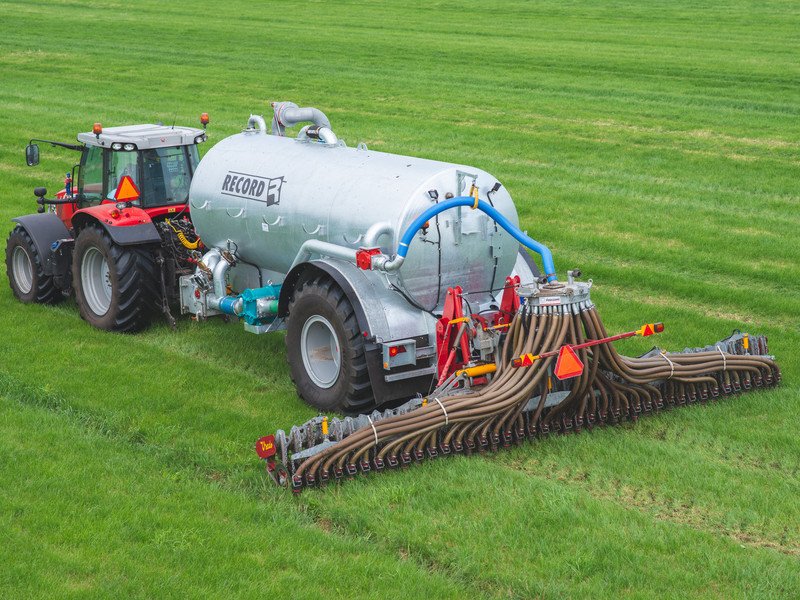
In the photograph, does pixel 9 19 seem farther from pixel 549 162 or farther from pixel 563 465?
pixel 563 465

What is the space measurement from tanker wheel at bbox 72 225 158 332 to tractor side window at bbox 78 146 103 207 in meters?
0.71

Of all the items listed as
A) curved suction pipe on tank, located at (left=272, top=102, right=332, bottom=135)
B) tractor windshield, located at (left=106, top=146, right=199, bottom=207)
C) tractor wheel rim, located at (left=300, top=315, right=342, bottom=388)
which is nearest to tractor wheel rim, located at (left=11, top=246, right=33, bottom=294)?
tractor windshield, located at (left=106, top=146, right=199, bottom=207)

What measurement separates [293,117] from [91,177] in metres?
2.63

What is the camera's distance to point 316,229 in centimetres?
1013

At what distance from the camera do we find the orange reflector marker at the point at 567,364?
28.6 feet

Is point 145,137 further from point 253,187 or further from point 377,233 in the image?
point 377,233

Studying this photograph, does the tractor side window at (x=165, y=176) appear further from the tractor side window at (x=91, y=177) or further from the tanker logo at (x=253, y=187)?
the tanker logo at (x=253, y=187)

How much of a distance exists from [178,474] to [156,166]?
16.4 ft

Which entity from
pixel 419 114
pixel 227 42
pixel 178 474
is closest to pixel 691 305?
pixel 178 474

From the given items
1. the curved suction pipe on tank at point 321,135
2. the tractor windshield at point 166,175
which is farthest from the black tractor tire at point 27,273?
the curved suction pipe on tank at point 321,135

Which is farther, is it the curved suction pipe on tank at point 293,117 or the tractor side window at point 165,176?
the tractor side window at point 165,176

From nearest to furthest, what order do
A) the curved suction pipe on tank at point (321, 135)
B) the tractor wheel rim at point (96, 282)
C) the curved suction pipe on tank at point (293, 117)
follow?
1. the curved suction pipe on tank at point (321, 135)
2. the curved suction pipe on tank at point (293, 117)
3. the tractor wheel rim at point (96, 282)

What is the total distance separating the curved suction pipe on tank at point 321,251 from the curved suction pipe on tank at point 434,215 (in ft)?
1.27

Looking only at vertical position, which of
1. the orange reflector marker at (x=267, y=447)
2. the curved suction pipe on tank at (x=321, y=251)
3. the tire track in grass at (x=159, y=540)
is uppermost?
the curved suction pipe on tank at (x=321, y=251)
